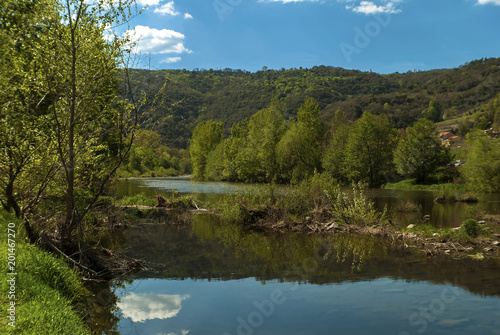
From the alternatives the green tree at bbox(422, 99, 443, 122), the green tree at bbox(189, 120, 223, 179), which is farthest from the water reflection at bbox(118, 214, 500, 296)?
the green tree at bbox(422, 99, 443, 122)

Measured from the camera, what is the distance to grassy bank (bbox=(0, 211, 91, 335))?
5700 mm

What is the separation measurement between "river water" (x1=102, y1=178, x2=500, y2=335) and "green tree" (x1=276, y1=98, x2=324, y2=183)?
41.7 metres

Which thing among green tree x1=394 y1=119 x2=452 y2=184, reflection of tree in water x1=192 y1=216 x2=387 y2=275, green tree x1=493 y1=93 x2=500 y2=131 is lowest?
reflection of tree in water x1=192 y1=216 x2=387 y2=275

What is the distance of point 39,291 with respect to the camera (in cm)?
708

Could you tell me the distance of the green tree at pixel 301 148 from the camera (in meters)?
58.2

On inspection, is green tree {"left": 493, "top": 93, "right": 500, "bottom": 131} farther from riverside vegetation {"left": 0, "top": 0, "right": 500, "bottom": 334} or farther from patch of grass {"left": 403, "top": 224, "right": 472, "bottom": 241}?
patch of grass {"left": 403, "top": 224, "right": 472, "bottom": 241}

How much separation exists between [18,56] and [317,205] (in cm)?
1570

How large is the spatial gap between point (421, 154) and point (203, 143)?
2006 inches

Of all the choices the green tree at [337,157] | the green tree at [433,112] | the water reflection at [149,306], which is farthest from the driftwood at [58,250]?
the green tree at [433,112]

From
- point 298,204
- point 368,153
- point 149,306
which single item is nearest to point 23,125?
point 149,306

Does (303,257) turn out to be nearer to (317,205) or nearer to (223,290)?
(223,290)

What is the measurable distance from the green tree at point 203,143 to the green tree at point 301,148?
3007cm

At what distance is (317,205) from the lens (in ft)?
67.3

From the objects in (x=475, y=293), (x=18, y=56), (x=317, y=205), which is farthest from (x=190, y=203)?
(x=475, y=293)
